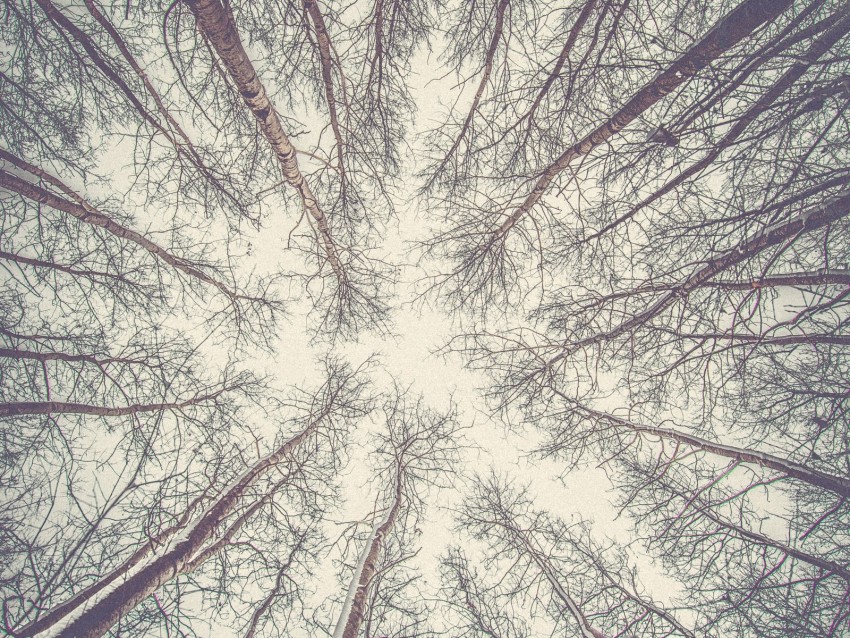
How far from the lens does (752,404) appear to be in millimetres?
4484

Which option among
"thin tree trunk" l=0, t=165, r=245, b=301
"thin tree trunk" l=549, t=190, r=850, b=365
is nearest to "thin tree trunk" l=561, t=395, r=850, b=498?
"thin tree trunk" l=549, t=190, r=850, b=365

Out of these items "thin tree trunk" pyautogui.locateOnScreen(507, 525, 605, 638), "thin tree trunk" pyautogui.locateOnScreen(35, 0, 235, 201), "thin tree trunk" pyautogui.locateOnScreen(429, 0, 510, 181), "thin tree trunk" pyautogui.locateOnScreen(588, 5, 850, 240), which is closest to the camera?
"thin tree trunk" pyautogui.locateOnScreen(588, 5, 850, 240)

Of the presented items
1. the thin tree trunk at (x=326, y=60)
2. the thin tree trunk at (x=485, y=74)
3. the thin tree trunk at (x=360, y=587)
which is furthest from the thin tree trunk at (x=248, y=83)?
the thin tree trunk at (x=360, y=587)

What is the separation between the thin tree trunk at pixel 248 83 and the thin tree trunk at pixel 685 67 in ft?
8.83

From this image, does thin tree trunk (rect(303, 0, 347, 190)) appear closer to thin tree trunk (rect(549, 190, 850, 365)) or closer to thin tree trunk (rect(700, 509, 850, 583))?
thin tree trunk (rect(549, 190, 850, 365))

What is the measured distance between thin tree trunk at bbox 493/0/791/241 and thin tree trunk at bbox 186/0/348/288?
2.69 m

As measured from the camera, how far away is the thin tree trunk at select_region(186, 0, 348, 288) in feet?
6.89

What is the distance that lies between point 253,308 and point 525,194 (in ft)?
15.3

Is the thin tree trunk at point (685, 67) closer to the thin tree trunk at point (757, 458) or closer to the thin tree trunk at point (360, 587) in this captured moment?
the thin tree trunk at point (757, 458)

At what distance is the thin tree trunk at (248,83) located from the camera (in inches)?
82.7

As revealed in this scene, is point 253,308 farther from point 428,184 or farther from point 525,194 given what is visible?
A: point 525,194

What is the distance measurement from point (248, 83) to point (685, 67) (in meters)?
3.43

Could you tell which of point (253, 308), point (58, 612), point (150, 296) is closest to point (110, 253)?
point (150, 296)

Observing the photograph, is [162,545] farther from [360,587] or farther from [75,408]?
[75,408]
